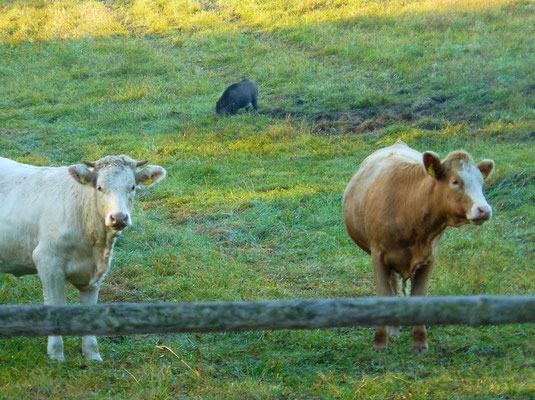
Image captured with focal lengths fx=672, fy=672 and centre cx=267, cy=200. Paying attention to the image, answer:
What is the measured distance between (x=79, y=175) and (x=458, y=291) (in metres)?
3.68

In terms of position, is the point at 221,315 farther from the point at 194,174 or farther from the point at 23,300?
the point at 194,174

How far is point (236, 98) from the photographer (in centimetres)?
1416

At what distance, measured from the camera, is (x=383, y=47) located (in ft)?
53.6

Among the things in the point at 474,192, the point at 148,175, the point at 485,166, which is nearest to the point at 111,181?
the point at 148,175

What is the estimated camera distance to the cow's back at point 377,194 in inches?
222

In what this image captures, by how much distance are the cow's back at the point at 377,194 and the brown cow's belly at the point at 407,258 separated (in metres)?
0.16

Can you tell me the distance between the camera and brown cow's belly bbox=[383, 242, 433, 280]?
18.0 feet

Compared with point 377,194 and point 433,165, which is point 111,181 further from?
point 433,165

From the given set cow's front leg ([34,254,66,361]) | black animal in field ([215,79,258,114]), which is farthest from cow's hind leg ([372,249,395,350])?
black animal in field ([215,79,258,114])

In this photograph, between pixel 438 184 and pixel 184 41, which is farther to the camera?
pixel 184 41

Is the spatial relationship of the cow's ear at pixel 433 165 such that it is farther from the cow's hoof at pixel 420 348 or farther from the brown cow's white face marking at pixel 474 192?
the cow's hoof at pixel 420 348

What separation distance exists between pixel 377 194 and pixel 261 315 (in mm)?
2799

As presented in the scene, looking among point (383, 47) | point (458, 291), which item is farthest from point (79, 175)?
point (383, 47)

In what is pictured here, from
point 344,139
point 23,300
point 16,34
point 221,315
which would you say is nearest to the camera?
point 221,315
